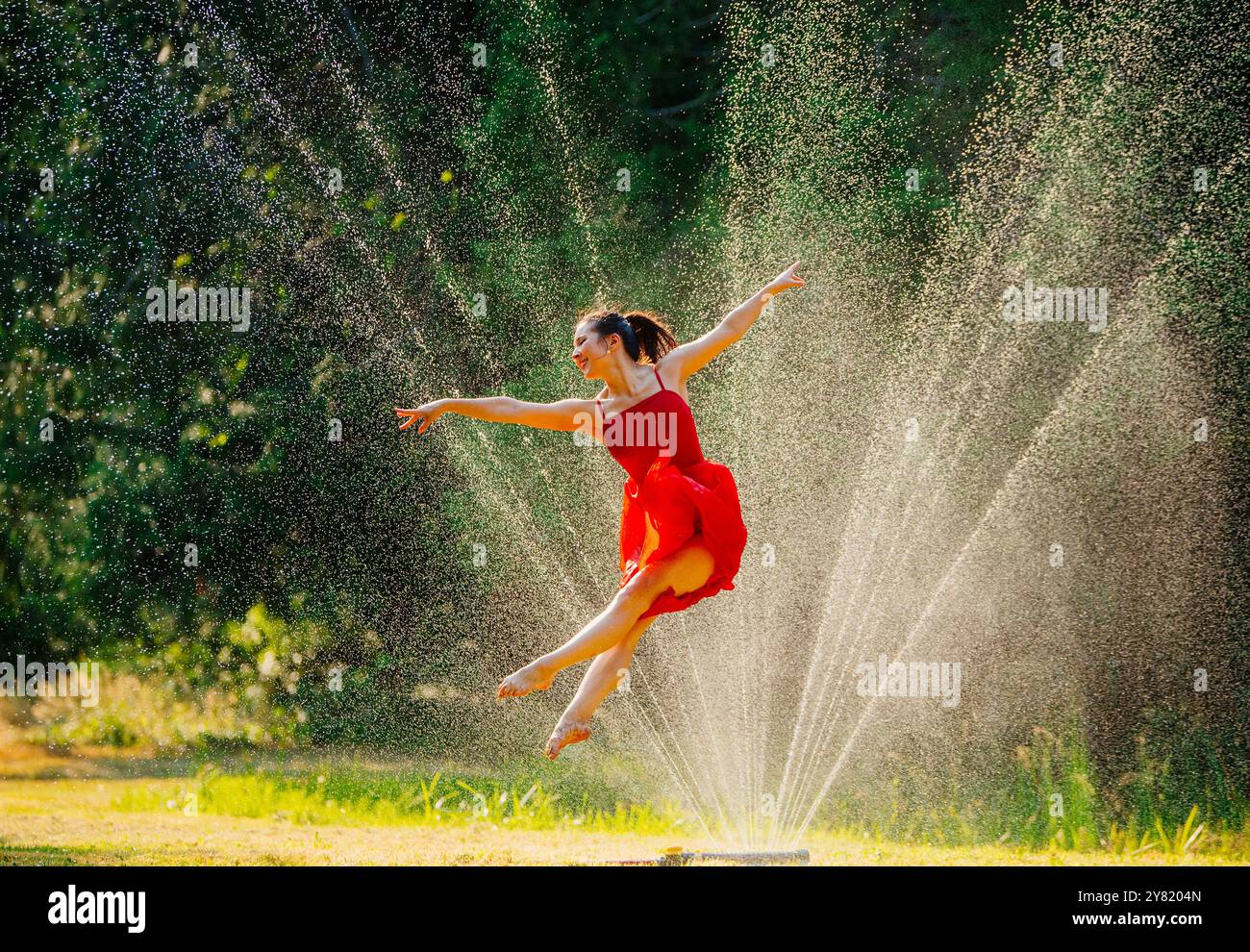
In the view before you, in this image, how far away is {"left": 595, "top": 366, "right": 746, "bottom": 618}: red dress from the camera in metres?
6.54

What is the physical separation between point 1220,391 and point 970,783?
3.48 metres

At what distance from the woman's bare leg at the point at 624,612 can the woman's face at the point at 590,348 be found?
1.05 meters

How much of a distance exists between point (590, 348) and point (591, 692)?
1.74 metres

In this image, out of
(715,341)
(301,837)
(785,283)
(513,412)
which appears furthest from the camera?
(301,837)

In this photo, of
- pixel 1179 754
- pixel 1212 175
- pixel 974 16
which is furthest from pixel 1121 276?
pixel 1179 754

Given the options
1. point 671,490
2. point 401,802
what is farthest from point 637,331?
point 401,802

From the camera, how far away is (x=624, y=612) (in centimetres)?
642

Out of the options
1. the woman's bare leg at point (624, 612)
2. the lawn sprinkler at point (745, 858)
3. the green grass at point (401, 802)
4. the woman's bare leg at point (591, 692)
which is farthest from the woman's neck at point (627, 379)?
the green grass at point (401, 802)

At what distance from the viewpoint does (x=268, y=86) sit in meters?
12.0

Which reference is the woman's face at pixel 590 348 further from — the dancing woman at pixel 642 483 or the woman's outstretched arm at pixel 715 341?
the woman's outstretched arm at pixel 715 341

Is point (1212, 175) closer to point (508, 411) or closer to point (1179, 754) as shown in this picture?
point (1179, 754)

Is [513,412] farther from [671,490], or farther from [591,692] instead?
[591,692]

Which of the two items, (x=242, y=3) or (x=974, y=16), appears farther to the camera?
(x=242, y=3)

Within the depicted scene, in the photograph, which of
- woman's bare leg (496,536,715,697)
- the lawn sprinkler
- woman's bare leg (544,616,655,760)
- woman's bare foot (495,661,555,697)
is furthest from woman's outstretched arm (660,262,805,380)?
the lawn sprinkler
